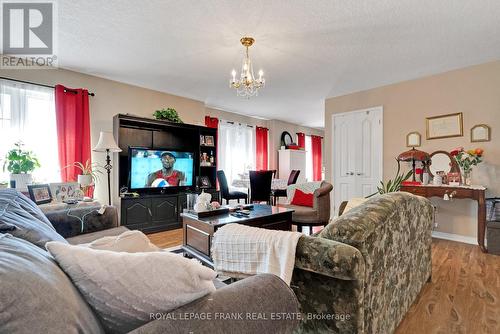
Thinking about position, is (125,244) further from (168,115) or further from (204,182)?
(204,182)

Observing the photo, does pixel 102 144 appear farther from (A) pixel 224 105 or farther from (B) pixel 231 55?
(A) pixel 224 105

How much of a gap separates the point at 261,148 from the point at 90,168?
165 inches

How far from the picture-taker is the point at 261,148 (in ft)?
22.7

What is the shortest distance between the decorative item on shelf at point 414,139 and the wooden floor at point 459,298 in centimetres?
165

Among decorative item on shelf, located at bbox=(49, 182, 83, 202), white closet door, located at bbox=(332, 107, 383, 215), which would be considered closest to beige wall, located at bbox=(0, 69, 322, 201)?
decorative item on shelf, located at bbox=(49, 182, 83, 202)

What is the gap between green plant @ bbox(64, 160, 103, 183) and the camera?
342 cm

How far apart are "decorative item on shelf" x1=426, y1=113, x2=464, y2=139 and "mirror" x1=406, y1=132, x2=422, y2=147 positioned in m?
0.13

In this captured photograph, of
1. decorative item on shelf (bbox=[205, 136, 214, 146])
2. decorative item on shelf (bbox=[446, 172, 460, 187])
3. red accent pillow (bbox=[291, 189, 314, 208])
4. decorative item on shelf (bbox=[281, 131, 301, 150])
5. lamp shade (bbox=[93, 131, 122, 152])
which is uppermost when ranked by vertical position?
decorative item on shelf (bbox=[281, 131, 301, 150])

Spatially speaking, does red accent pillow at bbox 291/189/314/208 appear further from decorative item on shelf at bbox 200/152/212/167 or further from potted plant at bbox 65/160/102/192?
potted plant at bbox 65/160/102/192

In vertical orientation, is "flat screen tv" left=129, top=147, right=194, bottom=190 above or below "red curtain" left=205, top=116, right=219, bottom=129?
below

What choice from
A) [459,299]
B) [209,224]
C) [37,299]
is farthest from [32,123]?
[459,299]

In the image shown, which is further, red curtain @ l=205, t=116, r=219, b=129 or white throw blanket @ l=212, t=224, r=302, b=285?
red curtain @ l=205, t=116, r=219, b=129

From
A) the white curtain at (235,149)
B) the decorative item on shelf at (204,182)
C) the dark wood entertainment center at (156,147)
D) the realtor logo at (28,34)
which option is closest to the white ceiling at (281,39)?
Result: the realtor logo at (28,34)

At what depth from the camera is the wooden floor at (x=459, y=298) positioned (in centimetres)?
167
